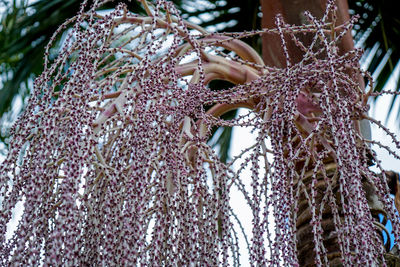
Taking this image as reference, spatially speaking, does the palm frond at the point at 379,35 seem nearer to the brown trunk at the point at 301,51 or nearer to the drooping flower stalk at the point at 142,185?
the brown trunk at the point at 301,51

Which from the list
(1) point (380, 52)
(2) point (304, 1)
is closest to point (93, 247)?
(2) point (304, 1)

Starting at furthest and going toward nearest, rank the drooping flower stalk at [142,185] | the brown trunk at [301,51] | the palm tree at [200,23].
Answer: the palm tree at [200,23]
the brown trunk at [301,51]
the drooping flower stalk at [142,185]

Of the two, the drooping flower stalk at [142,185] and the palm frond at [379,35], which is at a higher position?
the palm frond at [379,35]

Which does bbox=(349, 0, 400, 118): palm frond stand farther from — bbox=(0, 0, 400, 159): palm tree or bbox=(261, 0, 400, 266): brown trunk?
bbox=(261, 0, 400, 266): brown trunk

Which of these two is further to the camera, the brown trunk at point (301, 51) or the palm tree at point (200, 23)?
the palm tree at point (200, 23)

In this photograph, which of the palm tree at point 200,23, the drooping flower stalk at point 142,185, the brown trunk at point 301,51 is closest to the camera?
the drooping flower stalk at point 142,185

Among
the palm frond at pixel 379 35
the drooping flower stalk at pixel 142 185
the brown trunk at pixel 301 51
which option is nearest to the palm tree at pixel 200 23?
the palm frond at pixel 379 35

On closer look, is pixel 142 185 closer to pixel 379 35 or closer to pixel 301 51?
pixel 301 51

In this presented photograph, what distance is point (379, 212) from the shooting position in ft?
7.16

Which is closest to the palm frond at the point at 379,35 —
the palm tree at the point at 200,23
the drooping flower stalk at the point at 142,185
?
the palm tree at the point at 200,23

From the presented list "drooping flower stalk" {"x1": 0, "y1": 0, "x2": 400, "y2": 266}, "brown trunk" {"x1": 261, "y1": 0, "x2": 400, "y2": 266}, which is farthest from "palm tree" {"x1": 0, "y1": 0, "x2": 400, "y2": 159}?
"drooping flower stalk" {"x1": 0, "y1": 0, "x2": 400, "y2": 266}

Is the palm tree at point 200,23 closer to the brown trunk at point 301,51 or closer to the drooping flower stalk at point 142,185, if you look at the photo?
the brown trunk at point 301,51

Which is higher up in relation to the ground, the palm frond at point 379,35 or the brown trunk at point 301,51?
the palm frond at point 379,35

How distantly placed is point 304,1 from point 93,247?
1760 millimetres
